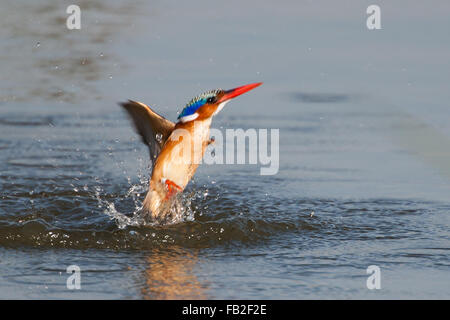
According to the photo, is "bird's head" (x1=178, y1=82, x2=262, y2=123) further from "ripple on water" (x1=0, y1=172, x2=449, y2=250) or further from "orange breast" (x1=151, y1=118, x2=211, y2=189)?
"ripple on water" (x1=0, y1=172, x2=449, y2=250)

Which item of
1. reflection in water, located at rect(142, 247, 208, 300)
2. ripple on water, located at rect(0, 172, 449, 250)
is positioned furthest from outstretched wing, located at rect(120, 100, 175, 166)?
reflection in water, located at rect(142, 247, 208, 300)

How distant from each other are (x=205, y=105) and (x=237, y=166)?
1.08m

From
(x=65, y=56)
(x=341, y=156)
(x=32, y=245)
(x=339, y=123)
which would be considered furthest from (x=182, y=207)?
(x=65, y=56)

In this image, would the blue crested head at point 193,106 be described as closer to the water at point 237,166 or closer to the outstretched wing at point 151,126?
the outstretched wing at point 151,126

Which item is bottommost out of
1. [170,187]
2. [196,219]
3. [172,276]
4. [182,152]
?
[172,276]

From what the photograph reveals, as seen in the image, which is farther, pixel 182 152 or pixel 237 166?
pixel 237 166

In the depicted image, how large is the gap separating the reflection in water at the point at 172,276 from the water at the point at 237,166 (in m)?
0.01

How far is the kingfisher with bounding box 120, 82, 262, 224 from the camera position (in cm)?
573

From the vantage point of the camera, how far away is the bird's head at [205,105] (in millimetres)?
5828

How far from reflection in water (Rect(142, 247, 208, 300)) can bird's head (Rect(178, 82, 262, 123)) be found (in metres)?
1.05

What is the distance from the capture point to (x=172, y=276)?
4.53m

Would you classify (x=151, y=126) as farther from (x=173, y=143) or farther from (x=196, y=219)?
(x=196, y=219)

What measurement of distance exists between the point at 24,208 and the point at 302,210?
5.62 ft

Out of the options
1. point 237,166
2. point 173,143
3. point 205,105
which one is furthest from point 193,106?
point 237,166
